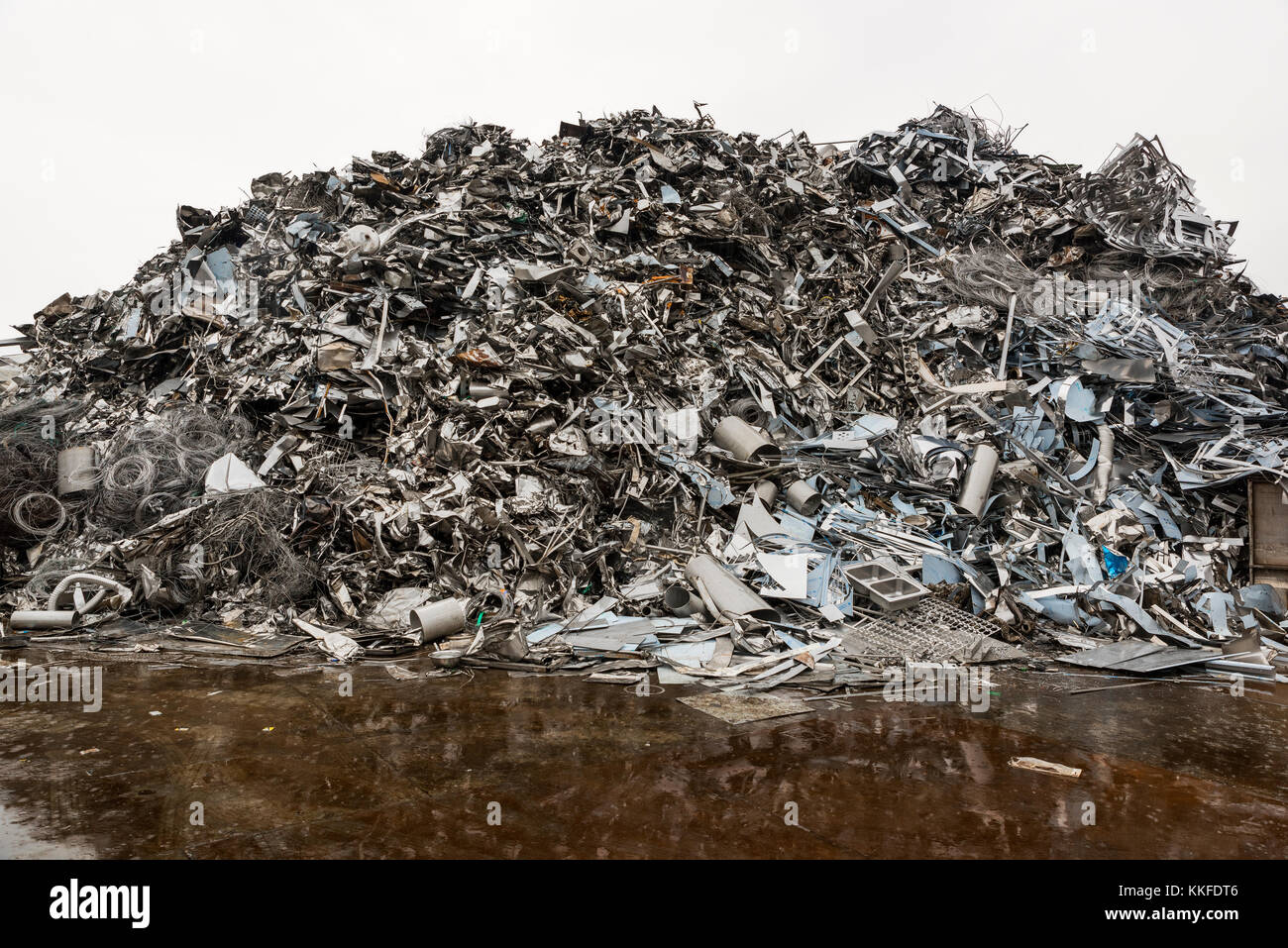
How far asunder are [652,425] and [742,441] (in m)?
1.01

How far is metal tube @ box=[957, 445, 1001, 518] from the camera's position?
7430 millimetres

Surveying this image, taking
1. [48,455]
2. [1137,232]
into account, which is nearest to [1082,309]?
[1137,232]

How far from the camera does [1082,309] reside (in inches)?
389

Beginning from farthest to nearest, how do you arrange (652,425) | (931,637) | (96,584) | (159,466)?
(652,425), (159,466), (96,584), (931,637)

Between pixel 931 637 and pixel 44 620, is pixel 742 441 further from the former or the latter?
pixel 44 620

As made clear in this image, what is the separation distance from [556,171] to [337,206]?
11.1ft

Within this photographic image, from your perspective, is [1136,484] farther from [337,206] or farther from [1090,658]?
[337,206]

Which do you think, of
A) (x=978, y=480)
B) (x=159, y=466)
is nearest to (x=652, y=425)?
(x=978, y=480)

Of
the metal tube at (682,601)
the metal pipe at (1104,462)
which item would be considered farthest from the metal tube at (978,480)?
the metal tube at (682,601)

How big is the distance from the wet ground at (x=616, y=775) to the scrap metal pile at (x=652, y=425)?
0.94m

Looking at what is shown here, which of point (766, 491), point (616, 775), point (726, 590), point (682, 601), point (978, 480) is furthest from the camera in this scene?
point (766, 491)

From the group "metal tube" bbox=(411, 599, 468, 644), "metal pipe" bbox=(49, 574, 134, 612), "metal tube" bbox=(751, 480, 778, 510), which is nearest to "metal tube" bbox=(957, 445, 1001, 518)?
"metal tube" bbox=(751, 480, 778, 510)

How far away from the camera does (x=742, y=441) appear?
809 cm

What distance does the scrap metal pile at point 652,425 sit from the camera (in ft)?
21.8
